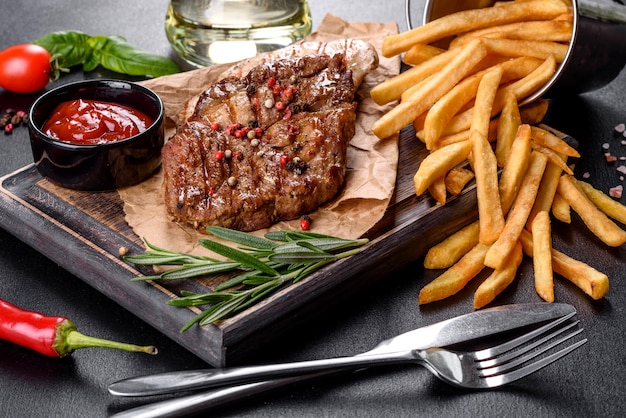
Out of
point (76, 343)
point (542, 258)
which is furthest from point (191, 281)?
point (542, 258)

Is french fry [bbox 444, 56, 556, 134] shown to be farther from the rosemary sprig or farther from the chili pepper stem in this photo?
the chili pepper stem

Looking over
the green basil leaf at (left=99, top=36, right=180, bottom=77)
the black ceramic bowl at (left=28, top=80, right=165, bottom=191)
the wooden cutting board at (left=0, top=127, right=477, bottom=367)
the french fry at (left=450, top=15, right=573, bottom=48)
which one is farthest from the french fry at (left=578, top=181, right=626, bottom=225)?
the green basil leaf at (left=99, top=36, right=180, bottom=77)

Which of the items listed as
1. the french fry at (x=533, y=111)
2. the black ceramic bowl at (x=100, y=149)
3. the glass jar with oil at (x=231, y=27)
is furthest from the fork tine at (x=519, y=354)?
the glass jar with oil at (x=231, y=27)

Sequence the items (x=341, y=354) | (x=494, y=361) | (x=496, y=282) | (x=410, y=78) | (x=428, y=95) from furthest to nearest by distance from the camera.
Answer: (x=410, y=78), (x=428, y=95), (x=496, y=282), (x=341, y=354), (x=494, y=361)

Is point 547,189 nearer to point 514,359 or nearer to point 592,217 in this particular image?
point 592,217

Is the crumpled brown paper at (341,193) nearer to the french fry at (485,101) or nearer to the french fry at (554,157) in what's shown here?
the french fry at (485,101)

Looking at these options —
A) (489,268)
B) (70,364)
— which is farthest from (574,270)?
(70,364)
